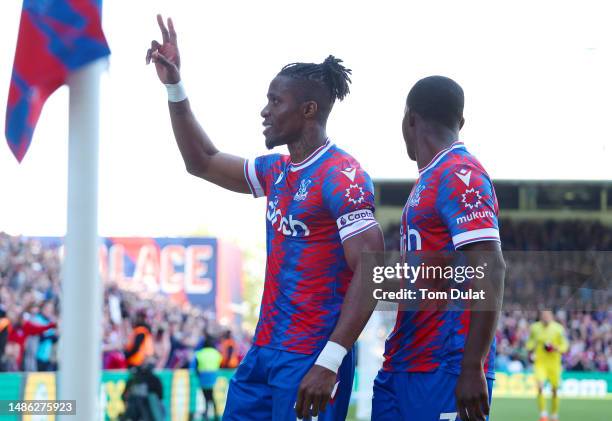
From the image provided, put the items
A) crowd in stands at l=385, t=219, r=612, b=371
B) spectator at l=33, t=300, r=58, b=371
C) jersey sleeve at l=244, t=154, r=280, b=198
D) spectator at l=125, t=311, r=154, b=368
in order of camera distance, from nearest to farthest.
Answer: jersey sleeve at l=244, t=154, r=280, b=198 < spectator at l=125, t=311, r=154, b=368 < spectator at l=33, t=300, r=58, b=371 < crowd in stands at l=385, t=219, r=612, b=371

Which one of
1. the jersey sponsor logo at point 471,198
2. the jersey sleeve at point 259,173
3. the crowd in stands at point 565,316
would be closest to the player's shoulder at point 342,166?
the jersey sleeve at point 259,173

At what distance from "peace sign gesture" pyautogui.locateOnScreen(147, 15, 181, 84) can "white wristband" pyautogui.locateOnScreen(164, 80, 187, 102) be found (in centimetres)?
2

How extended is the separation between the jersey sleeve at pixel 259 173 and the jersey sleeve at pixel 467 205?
0.87m

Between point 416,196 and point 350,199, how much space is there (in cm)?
24

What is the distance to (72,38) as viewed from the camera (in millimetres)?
2396

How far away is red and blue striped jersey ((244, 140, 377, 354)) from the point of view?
3629mm

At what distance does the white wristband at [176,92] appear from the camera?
3934mm

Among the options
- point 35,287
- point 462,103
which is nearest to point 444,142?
point 462,103

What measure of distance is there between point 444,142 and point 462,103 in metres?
0.18

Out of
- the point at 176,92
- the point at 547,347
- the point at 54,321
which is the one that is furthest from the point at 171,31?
the point at 547,347

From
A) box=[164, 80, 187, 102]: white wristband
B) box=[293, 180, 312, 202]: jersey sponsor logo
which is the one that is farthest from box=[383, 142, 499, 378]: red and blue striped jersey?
box=[164, 80, 187, 102]: white wristband

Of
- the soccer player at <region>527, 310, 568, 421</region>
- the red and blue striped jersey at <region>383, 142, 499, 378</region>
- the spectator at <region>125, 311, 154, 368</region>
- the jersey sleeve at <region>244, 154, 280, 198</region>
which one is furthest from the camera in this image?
the soccer player at <region>527, 310, 568, 421</region>

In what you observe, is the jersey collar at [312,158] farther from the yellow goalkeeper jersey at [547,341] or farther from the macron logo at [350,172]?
the yellow goalkeeper jersey at [547,341]

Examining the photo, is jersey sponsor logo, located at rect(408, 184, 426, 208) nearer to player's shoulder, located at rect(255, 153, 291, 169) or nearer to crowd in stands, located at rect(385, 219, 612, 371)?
player's shoulder, located at rect(255, 153, 291, 169)
